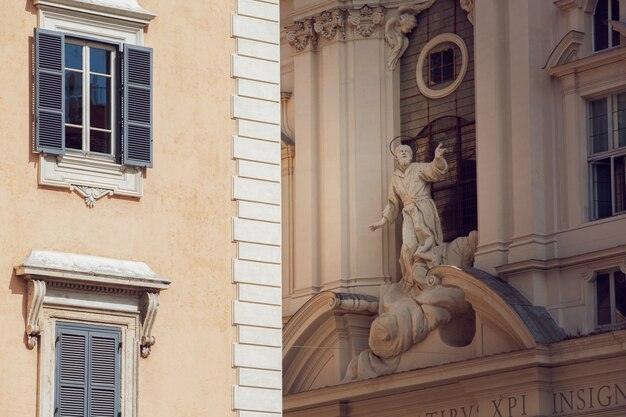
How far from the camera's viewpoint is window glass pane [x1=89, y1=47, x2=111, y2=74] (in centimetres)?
1936

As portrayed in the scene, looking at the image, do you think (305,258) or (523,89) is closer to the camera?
(523,89)

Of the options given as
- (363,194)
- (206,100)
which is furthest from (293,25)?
(206,100)

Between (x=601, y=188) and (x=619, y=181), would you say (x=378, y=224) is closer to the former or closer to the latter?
(x=601, y=188)

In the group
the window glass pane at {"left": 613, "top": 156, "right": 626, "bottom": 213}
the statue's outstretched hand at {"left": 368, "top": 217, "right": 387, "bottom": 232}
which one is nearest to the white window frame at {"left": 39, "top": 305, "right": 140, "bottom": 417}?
the window glass pane at {"left": 613, "top": 156, "right": 626, "bottom": 213}

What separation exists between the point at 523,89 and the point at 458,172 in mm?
2445

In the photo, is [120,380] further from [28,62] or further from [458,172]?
[458,172]

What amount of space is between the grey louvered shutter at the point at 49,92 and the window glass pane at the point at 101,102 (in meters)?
0.38

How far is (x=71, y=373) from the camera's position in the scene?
18609 mm

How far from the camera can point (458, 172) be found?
33562 millimetres

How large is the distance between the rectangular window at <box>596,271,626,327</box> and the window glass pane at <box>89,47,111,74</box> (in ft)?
40.7

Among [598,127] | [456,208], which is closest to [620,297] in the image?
[598,127]

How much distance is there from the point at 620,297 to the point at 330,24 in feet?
25.9

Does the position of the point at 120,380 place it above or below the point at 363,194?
below

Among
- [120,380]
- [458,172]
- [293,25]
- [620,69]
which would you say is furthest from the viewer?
[293,25]
